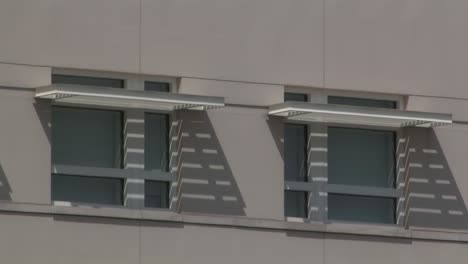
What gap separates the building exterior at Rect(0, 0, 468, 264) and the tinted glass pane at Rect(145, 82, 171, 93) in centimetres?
2

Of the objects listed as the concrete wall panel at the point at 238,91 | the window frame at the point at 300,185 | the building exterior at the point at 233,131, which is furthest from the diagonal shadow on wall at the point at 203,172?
the window frame at the point at 300,185

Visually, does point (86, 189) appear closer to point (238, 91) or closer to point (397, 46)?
point (238, 91)

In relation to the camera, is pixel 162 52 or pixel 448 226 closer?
pixel 162 52

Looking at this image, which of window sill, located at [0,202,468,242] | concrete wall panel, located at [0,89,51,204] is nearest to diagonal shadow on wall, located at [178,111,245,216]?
window sill, located at [0,202,468,242]

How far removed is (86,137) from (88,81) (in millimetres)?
664

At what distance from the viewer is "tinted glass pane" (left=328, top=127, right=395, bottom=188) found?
25.4m

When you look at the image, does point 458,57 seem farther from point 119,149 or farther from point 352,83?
point 119,149

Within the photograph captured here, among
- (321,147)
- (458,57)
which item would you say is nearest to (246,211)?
(321,147)

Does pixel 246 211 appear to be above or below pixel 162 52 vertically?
below

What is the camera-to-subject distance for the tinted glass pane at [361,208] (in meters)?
25.3

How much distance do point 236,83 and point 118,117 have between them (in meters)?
1.53

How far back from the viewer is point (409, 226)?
25438 millimetres

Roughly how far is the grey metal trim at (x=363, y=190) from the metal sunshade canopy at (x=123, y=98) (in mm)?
2167

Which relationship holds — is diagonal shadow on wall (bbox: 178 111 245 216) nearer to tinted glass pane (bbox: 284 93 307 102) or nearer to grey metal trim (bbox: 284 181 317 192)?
grey metal trim (bbox: 284 181 317 192)
